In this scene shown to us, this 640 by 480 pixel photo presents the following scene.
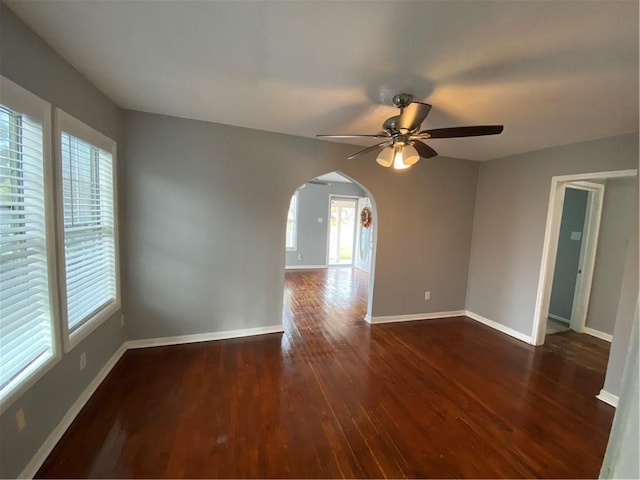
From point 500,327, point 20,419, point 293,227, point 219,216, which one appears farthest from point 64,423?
point 293,227

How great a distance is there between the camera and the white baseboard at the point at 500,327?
3.63 m

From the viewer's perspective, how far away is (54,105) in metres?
1.76

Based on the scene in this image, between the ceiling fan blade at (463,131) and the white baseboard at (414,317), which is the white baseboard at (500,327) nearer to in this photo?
the white baseboard at (414,317)

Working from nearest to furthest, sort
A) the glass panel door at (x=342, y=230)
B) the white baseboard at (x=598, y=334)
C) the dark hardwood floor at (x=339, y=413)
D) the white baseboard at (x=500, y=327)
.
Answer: the dark hardwood floor at (x=339, y=413), the white baseboard at (x=500, y=327), the white baseboard at (x=598, y=334), the glass panel door at (x=342, y=230)

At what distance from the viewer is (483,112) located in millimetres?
2398

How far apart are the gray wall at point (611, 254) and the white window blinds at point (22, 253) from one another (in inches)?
228

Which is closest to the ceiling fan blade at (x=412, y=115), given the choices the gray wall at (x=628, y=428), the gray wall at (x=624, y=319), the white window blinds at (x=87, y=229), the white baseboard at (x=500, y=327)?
the gray wall at (x=628, y=428)

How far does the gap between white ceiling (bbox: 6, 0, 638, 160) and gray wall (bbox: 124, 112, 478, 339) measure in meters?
0.52

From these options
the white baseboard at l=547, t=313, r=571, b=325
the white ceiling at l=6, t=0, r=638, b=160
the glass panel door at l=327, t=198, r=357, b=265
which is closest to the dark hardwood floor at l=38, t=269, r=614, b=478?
the white baseboard at l=547, t=313, r=571, b=325

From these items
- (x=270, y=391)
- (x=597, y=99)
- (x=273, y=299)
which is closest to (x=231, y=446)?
(x=270, y=391)

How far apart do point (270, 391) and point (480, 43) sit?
2824 mm

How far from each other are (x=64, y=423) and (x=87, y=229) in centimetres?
137

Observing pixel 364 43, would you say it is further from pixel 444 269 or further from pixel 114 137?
pixel 444 269

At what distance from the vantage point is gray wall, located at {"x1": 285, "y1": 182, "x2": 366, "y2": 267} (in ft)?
24.3
